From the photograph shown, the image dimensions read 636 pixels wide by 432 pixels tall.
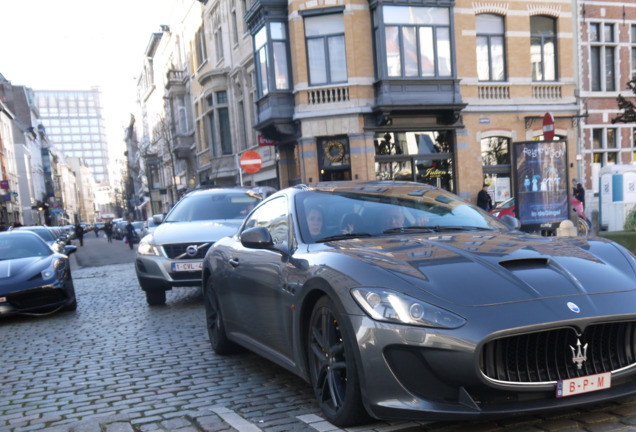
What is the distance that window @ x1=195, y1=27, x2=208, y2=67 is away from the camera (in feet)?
114

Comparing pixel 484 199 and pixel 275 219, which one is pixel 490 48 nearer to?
pixel 484 199

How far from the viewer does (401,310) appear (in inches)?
114

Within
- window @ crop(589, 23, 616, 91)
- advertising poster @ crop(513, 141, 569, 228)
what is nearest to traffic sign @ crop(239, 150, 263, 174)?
advertising poster @ crop(513, 141, 569, 228)

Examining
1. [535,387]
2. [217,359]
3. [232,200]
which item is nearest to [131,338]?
[217,359]

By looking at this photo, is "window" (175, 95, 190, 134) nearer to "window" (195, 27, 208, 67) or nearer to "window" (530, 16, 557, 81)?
"window" (195, 27, 208, 67)

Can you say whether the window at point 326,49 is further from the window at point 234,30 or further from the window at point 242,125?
the window at point 242,125

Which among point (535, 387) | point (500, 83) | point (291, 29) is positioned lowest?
point (535, 387)

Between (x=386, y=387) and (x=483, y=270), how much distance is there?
0.79 meters

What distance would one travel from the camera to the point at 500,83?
74.1 ft

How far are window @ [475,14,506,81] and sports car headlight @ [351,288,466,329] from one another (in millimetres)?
21169

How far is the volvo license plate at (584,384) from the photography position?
2.79 m

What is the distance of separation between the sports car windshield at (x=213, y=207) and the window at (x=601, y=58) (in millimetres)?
19369

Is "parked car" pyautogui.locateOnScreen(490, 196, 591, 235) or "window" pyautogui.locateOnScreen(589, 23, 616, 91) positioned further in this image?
"window" pyautogui.locateOnScreen(589, 23, 616, 91)

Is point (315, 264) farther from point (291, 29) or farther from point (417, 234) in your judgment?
point (291, 29)
